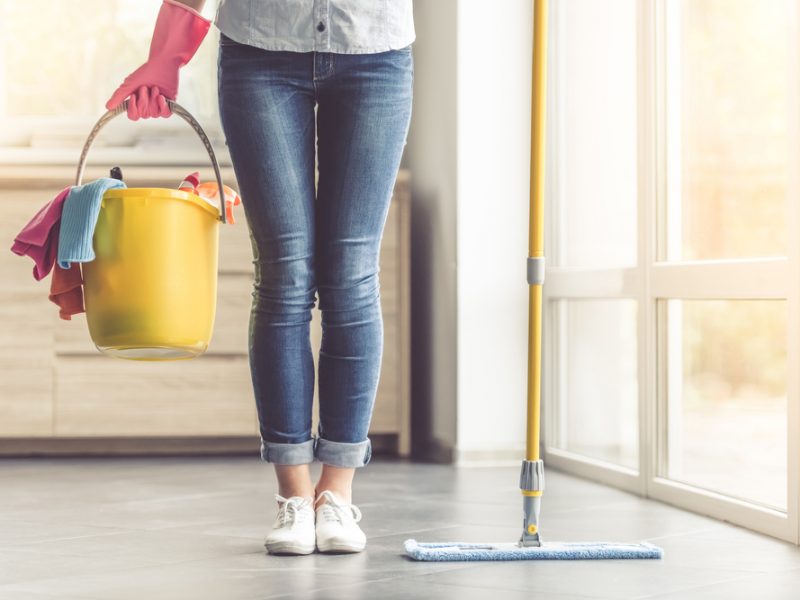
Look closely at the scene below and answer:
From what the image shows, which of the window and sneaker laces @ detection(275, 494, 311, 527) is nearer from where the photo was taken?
sneaker laces @ detection(275, 494, 311, 527)

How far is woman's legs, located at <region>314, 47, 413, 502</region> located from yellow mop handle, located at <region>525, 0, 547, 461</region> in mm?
205

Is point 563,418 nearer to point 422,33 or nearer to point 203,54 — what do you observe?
point 422,33

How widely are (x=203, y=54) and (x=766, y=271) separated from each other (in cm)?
233

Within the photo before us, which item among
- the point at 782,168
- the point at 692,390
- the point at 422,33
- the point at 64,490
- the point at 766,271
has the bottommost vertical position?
the point at 64,490

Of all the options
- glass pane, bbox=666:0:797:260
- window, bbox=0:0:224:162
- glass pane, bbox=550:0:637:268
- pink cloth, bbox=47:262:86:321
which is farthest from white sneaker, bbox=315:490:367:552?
window, bbox=0:0:224:162

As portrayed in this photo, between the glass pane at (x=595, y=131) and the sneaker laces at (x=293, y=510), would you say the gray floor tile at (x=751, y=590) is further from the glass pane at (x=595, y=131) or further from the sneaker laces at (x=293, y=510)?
the glass pane at (x=595, y=131)

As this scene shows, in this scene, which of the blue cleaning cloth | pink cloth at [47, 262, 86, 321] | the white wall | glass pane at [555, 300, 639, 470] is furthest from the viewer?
the white wall

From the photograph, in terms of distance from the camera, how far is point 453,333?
3.16 m

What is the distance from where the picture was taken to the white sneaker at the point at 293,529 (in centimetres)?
180

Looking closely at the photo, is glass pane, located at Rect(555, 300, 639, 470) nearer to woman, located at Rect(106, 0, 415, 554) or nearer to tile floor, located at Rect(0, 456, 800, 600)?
tile floor, located at Rect(0, 456, 800, 600)

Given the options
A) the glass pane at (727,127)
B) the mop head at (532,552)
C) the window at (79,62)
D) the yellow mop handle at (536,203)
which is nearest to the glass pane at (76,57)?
the window at (79,62)

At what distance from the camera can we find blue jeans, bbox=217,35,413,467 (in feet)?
5.83

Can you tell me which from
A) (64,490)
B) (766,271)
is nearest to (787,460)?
(766,271)

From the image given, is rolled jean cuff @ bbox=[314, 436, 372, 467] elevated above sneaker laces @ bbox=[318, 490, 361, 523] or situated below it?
above
